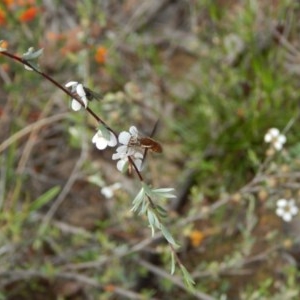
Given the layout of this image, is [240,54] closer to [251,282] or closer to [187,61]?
[187,61]

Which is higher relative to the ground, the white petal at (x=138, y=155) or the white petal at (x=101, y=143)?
the white petal at (x=101, y=143)

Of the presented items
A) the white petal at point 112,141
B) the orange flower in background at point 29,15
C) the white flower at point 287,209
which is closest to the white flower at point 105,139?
the white petal at point 112,141

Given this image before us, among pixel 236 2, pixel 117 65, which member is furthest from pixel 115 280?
pixel 236 2

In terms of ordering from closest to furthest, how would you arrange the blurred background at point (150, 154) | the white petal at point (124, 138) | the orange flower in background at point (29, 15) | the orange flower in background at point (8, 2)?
1. the white petal at point (124, 138)
2. the blurred background at point (150, 154)
3. the orange flower in background at point (8, 2)
4. the orange flower in background at point (29, 15)

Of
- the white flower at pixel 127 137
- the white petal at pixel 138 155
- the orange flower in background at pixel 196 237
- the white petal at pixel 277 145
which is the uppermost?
the white flower at pixel 127 137

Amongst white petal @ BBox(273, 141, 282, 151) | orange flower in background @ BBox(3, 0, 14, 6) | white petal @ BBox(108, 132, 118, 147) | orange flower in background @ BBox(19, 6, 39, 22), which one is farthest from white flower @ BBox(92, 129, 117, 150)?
orange flower in background @ BBox(19, 6, 39, 22)

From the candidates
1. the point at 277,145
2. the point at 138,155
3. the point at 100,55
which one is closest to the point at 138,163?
the point at 138,155

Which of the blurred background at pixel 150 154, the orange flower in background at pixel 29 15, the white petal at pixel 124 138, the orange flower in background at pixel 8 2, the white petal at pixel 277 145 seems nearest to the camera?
the white petal at pixel 124 138

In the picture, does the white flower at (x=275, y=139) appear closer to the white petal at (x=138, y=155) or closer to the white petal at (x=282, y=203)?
the white petal at (x=282, y=203)
